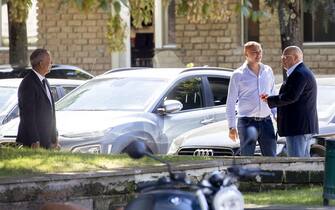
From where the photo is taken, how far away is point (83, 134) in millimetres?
12484

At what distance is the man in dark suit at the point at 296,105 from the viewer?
11594mm

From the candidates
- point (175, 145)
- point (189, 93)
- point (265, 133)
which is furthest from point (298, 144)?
point (189, 93)

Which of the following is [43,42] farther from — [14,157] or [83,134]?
[14,157]

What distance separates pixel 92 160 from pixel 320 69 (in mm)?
18983

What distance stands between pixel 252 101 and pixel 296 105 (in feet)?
1.99

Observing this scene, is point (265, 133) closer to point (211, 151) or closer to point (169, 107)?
point (211, 151)

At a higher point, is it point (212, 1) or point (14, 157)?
point (212, 1)

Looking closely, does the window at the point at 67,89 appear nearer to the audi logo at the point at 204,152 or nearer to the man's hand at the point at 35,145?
the audi logo at the point at 204,152

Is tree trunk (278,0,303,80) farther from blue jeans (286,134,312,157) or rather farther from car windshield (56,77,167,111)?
blue jeans (286,134,312,157)

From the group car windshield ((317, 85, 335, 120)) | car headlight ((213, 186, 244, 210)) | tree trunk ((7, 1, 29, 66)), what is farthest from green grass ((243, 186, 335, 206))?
tree trunk ((7, 1, 29, 66))

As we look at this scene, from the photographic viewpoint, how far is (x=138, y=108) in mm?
13227

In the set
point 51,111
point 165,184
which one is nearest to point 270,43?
point 51,111

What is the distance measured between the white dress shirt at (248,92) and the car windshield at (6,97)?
12.2 ft

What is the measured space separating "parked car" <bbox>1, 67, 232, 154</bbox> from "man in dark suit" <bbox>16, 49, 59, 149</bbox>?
1400 mm
